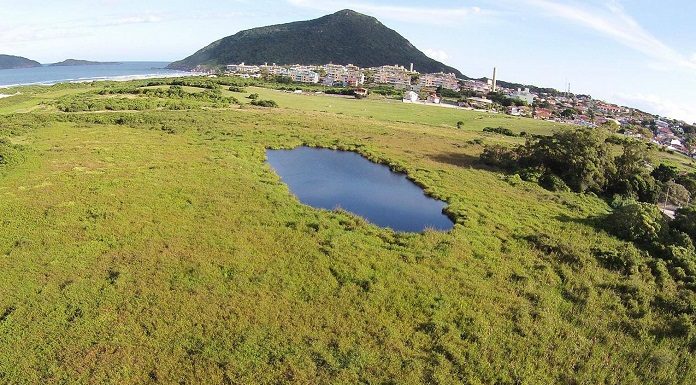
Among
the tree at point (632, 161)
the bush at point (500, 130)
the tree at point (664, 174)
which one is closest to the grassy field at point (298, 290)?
the tree at point (632, 161)

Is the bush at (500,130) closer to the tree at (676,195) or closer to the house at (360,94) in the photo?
the tree at (676,195)

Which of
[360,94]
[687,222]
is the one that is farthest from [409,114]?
[687,222]

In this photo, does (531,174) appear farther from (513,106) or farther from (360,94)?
(513,106)

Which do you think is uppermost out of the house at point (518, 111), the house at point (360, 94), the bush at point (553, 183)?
the house at point (360, 94)

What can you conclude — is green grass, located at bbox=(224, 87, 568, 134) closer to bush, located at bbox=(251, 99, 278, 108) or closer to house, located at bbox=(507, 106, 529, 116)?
bush, located at bbox=(251, 99, 278, 108)

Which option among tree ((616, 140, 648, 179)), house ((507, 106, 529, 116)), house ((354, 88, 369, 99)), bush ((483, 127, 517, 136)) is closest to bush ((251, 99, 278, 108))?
house ((354, 88, 369, 99))

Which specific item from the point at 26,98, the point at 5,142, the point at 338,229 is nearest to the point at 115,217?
the point at 338,229
